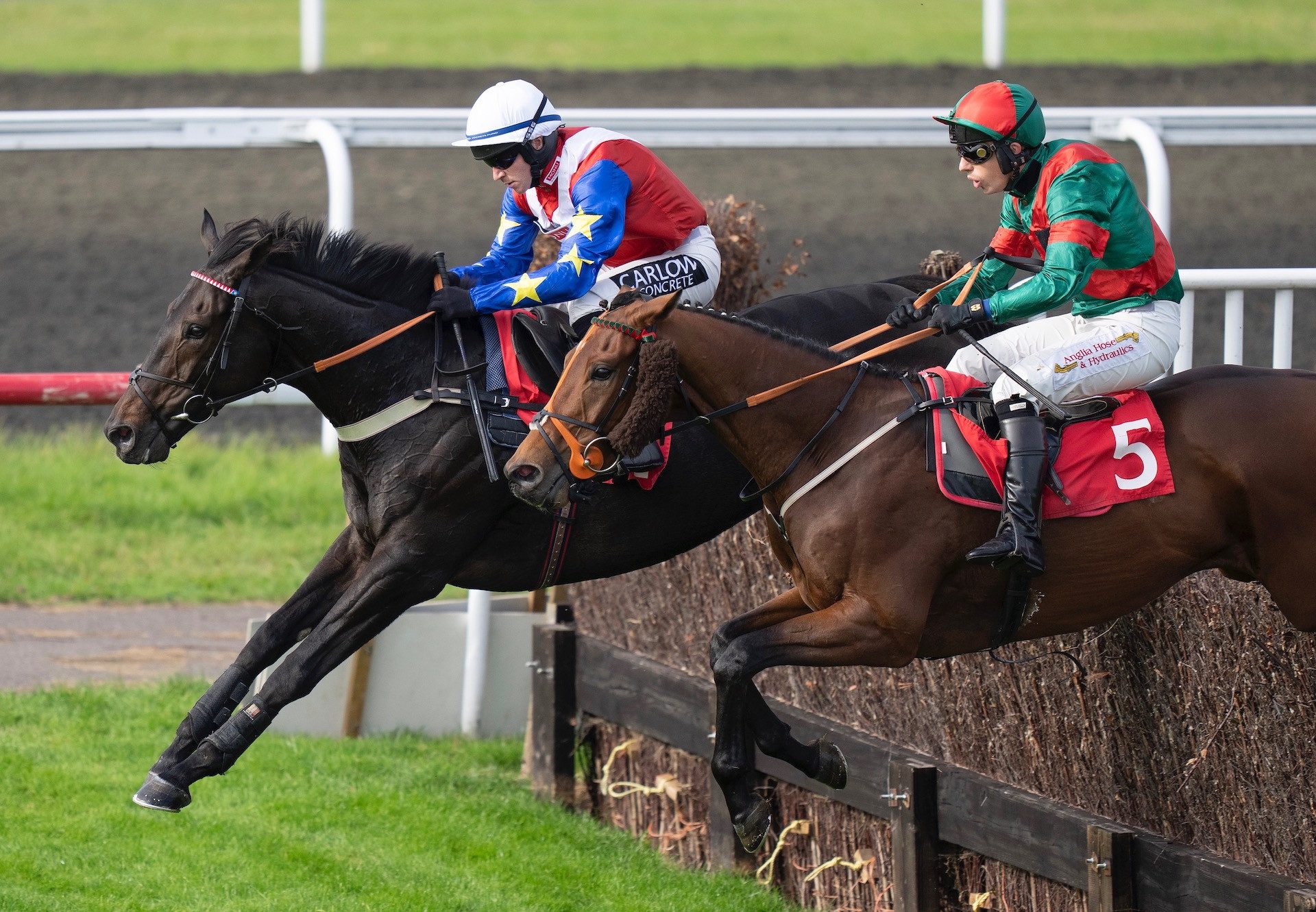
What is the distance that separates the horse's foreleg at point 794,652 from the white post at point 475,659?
2.86 metres

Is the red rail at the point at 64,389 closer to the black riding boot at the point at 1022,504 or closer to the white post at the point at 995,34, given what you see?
the black riding boot at the point at 1022,504

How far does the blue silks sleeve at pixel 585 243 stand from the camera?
14.6ft

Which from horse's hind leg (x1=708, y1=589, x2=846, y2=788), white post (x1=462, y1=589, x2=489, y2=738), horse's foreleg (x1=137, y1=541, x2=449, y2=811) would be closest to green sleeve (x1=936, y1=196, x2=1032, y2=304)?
horse's hind leg (x1=708, y1=589, x2=846, y2=788)

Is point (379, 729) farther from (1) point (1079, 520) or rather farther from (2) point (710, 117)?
(1) point (1079, 520)

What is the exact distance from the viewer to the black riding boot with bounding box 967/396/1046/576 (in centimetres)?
377

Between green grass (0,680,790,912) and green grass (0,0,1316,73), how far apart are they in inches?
455

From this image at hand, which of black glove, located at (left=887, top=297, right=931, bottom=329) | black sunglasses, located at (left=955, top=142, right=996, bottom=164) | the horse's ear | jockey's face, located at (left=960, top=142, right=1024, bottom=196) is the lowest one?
black glove, located at (left=887, top=297, right=931, bottom=329)

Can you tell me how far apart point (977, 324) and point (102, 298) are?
9.55 meters

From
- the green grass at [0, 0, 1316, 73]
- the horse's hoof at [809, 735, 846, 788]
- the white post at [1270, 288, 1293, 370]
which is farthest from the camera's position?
the green grass at [0, 0, 1316, 73]

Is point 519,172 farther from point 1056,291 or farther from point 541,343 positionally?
point 1056,291

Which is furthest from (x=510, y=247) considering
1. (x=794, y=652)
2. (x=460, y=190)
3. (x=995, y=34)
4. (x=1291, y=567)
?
(x=995, y=34)

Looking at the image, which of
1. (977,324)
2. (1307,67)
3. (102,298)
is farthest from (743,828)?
(1307,67)

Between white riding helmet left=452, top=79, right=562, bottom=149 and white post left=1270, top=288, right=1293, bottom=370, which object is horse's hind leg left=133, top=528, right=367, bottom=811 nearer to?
white riding helmet left=452, top=79, right=562, bottom=149

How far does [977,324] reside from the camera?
388cm
